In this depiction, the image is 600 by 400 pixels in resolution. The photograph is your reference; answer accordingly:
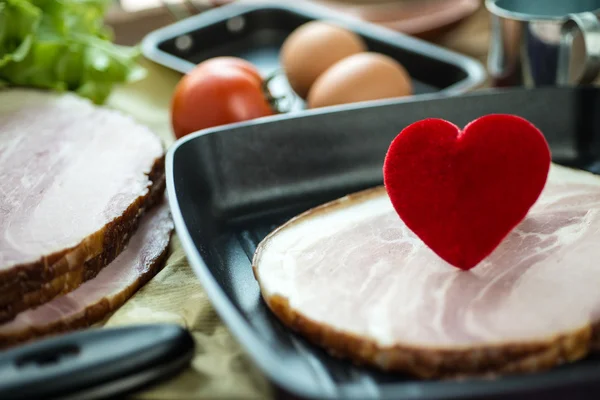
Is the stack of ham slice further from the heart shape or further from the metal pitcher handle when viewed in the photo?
the metal pitcher handle

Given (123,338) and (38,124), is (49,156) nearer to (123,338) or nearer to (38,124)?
(38,124)

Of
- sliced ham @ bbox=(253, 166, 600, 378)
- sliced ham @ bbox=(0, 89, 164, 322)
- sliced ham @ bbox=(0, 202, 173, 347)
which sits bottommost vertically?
sliced ham @ bbox=(0, 202, 173, 347)

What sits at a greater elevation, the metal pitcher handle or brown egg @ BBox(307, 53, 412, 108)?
the metal pitcher handle

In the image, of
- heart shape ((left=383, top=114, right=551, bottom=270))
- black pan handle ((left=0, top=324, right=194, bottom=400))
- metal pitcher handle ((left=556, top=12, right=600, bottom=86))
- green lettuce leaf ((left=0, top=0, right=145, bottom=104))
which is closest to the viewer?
black pan handle ((left=0, top=324, right=194, bottom=400))

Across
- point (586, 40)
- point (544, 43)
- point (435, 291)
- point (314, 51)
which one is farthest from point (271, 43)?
point (435, 291)

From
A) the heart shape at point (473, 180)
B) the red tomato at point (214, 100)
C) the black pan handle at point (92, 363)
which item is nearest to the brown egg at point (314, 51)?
the red tomato at point (214, 100)

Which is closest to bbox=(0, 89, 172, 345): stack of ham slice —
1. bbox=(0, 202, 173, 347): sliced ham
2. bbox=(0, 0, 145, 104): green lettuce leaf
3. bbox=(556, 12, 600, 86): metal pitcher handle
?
bbox=(0, 202, 173, 347): sliced ham

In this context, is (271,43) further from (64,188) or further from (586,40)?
(64,188)
